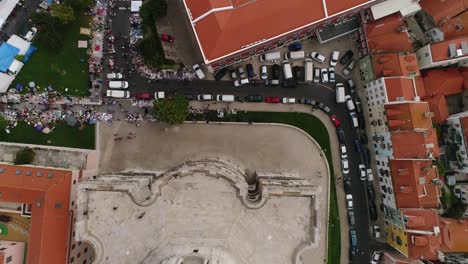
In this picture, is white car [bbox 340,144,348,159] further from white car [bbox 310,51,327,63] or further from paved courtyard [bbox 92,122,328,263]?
paved courtyard [bbox 92,122,328,263]

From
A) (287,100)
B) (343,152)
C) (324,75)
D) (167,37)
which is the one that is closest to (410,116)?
(343,152)

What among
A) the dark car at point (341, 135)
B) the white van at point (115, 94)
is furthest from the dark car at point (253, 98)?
the white van at point (115, 94)

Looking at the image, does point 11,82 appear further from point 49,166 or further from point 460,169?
point 460,169

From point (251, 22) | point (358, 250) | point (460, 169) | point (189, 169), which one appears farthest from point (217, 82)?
point (460, 169)

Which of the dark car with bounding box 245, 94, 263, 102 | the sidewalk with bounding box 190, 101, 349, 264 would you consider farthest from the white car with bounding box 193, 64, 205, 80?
the dark car with bounding box 245, 94, 263, 102

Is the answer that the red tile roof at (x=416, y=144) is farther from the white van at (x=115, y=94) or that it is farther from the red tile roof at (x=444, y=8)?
the white van at (x=115, y=94)
